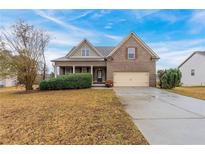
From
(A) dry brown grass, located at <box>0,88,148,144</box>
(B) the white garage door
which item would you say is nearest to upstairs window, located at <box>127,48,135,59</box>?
(B) the white garage door

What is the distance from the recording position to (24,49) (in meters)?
17.0

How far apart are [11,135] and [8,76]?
43.4 ft

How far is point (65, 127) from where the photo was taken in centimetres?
558

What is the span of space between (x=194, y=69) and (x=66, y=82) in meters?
17.9

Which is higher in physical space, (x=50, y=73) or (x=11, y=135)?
(x=50, y=73)

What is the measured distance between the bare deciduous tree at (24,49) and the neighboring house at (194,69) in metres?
19.4

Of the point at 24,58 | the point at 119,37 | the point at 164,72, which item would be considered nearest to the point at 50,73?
the point at 24,58

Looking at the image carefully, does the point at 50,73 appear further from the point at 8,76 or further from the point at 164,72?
the point at 164,72

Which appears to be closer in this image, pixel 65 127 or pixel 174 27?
pixel 65 127

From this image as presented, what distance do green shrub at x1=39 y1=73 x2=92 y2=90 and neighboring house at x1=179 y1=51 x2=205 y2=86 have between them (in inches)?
611

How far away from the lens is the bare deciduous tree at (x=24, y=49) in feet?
54.6

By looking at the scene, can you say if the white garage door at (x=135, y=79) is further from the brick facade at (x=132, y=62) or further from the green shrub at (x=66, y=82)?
the green shrub at (x=66, y=82)

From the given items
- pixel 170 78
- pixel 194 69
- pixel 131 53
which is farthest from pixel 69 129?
pixel 194 69

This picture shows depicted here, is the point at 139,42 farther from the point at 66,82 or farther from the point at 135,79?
the point at 66,82
